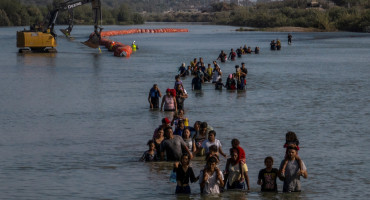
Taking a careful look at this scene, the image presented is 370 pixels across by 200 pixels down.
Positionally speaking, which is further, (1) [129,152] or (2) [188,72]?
(2) [188,72]

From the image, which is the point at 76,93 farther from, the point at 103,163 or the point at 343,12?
the point at 343,12

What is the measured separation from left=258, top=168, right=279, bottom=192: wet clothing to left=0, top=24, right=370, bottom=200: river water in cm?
62

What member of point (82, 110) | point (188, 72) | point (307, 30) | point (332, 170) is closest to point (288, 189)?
point (332, 170)

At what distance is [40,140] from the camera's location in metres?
27.6

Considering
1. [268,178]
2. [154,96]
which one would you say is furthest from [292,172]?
[154,96]

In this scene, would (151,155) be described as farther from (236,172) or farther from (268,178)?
(268,178)

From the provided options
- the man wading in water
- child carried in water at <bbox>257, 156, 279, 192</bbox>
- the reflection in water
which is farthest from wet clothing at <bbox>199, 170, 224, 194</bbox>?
the reflection in water

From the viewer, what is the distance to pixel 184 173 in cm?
1677

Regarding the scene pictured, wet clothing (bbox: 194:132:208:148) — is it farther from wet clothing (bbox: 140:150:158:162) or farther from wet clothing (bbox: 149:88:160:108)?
wet clothing (bbox: 149:88:160:108)

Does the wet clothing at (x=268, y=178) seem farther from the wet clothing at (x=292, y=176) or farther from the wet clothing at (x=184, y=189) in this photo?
the wet clothing at (x=184, y=189)

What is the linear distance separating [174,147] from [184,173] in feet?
10.6

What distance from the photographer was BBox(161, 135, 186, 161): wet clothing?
19.8m

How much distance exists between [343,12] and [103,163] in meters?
180

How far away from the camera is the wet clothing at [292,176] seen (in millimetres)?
16531
